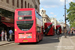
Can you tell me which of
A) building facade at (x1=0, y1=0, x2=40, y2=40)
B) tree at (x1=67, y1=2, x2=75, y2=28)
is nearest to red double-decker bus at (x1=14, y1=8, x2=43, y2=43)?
building facade at (x1=0, y1=0, x2=40, y2=40)

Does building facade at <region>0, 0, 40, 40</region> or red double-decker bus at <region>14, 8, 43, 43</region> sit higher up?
building facade at <region>0, 0, 40, 40</region>

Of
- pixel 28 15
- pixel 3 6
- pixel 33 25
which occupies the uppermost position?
pixel 3 6

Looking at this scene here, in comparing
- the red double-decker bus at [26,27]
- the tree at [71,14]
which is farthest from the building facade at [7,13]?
the tree at [71,14]

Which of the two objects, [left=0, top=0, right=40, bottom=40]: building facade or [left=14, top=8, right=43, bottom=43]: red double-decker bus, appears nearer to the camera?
[left=14, top=8, right=43, bottom=43]: red double-decker bus

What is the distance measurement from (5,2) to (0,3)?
83.7 inches

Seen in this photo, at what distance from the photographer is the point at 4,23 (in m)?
25.5

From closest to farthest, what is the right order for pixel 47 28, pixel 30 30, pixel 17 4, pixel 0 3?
pixel 30 30, pixel 0 3, pixel 17 4, pixel 47 28

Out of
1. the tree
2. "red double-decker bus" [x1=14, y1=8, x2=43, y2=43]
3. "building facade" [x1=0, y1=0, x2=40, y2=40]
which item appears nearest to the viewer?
"red double-decker bus" [x1=14, y1=8, x2=43, y2=43]

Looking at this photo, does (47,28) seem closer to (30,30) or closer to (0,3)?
(0,3)

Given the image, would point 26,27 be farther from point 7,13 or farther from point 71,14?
point 71,14

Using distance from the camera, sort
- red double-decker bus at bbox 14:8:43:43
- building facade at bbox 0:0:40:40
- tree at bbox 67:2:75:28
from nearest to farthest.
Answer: red double-decker bus at bbox 14:8:43:43
building facade at bbox 0:0:40:40
tree at bbox 67:2:75:28

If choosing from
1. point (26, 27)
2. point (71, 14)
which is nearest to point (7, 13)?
point (26, 27)

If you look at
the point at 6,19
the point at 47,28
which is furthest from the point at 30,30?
the point at 47,28

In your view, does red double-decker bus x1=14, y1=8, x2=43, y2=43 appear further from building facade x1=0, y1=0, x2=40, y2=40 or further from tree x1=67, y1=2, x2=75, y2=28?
tree x1=67, y1=2, x2=75, y2=28
